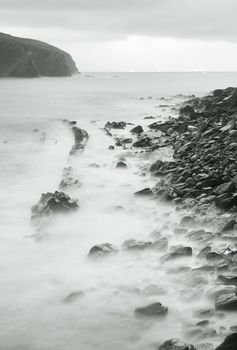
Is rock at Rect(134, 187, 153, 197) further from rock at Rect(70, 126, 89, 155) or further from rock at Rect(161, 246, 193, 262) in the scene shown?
rock at Rect(70, 126, 89, 155)

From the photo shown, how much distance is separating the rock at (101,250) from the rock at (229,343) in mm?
3139

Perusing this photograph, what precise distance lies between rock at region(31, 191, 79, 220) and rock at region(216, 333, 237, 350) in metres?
5.54

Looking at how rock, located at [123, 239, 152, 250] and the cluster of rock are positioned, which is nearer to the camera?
rock, located at [123, 239, 152, 250]

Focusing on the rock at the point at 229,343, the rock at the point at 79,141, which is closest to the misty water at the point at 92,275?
the rock at the point at 229,343

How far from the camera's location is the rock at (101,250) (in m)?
7.36

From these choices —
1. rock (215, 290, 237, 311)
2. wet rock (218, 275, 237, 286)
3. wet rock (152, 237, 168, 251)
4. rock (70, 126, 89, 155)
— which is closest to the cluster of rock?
wet rock (152, 237, 168, 251)

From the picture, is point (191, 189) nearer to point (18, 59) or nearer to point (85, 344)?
point (85, 344)

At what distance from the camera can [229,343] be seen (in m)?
4.51

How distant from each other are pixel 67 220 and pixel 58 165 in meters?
6.47

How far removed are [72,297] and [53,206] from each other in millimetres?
3723

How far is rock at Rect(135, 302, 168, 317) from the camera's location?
18.2 feet

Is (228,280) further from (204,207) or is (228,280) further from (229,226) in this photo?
(204,207)

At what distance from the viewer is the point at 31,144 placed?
2080 cm

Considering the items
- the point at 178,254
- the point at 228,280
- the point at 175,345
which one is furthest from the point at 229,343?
the point at 178,254
